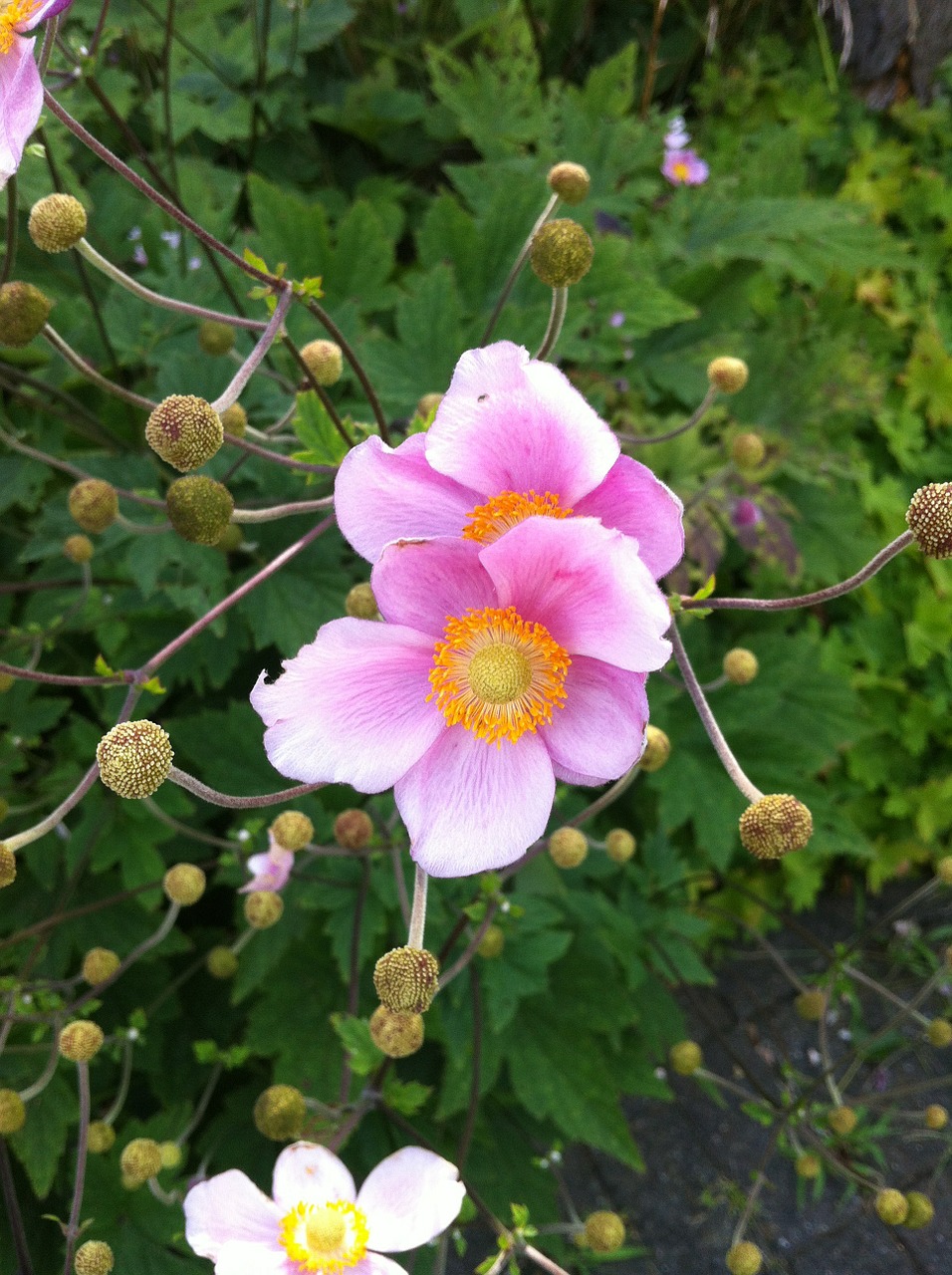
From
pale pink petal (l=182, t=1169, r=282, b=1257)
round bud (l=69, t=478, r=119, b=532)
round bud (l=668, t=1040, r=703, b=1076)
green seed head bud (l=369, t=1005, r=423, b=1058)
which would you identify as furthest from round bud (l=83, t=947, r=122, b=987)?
round bud (l=668, t=1040, r=703, b=1076)

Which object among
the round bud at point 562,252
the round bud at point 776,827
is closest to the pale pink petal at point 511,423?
the round bud at point 562,252

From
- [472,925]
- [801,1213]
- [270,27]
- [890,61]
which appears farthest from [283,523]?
[890,61]

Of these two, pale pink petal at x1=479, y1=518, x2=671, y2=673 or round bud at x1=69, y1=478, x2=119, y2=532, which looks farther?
round bud at x1=69, y1=478, x2=119, y2=532

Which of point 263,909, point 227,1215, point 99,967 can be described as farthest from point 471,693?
point 99,967

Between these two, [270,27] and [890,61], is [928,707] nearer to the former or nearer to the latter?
[890,61]

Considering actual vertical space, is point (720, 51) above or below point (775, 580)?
above

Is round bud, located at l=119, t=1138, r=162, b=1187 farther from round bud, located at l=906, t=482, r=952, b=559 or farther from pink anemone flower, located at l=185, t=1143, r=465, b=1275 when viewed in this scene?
round bud, located at l=906, t=482, r=952, b=559

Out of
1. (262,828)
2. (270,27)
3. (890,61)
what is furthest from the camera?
(890,61)
